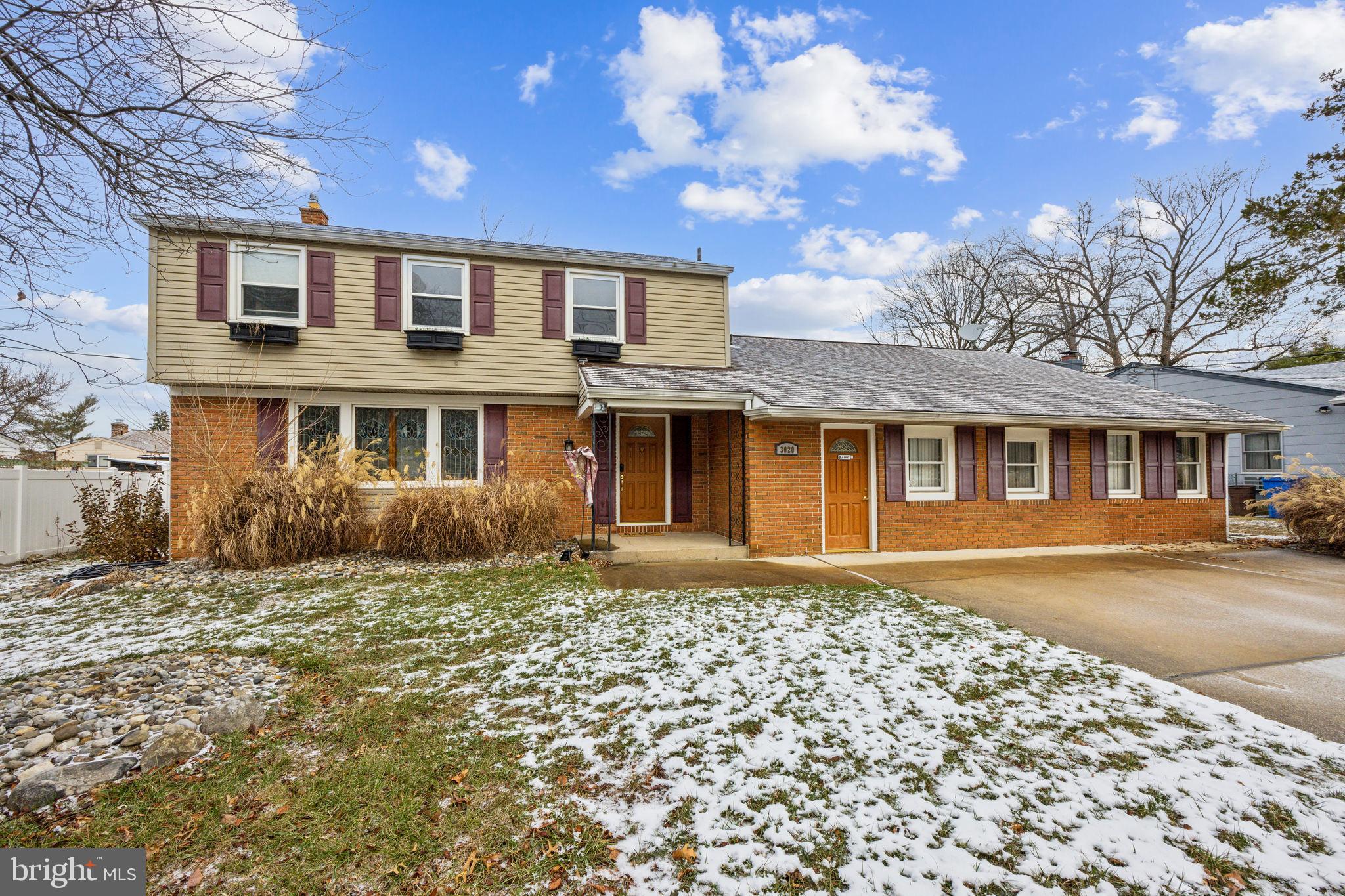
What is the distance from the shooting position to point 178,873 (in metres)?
2.05

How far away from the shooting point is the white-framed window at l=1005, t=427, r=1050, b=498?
33.4 ft

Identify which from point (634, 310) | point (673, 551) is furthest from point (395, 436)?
point (673, 551)

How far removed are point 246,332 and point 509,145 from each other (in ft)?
18.6

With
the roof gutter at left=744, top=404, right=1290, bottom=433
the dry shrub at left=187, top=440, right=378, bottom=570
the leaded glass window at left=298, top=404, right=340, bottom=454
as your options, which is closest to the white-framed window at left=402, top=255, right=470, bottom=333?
the leaded glass window at left=298, top=404, right=340, bottom=454

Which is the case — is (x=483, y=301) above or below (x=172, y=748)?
above

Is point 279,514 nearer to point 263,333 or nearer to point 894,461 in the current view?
point 263,333

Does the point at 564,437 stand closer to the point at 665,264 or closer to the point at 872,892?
A: the point at 665,264

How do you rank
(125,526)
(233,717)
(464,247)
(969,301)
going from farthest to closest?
1. (969,301)
2. (464,247)
3. (125,526)
4. (233,717)

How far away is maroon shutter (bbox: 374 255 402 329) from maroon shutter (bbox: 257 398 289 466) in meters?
2.16

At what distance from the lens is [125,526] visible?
877cm

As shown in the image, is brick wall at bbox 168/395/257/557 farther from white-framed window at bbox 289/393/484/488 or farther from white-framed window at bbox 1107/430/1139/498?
white-framed window at bbox 1107/430/1139/498

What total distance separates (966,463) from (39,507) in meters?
16.4

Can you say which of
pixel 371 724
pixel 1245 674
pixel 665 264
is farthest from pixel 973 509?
pixel 371 724

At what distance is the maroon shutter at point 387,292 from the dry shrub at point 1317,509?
16396mm
